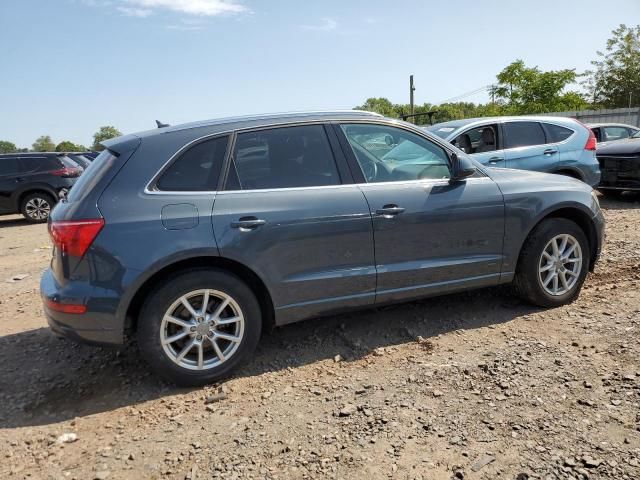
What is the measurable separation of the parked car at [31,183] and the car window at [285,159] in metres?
10.3

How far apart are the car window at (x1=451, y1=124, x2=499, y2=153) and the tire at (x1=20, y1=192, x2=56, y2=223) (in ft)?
32.3

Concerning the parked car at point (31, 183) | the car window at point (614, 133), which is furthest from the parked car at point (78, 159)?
the car window at point (614, 133)

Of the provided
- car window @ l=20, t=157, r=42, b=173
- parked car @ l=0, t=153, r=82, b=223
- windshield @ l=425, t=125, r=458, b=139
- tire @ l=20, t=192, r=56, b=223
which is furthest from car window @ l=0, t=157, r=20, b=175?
windshield @ l=425, t=125, r=458, b=139

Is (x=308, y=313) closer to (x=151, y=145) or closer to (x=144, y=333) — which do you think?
(x=144, y=333)

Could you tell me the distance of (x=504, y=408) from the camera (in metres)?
2.86

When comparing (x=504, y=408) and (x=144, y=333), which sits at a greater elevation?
(x=144, y=333)

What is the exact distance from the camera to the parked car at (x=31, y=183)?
1188 cm

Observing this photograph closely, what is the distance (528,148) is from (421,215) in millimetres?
4836

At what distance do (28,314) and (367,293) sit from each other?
134 inches

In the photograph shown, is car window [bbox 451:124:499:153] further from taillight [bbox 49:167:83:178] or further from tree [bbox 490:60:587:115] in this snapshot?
tree [bbox 490:60:587:115]

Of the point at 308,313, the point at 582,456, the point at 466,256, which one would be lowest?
the point at 582,456

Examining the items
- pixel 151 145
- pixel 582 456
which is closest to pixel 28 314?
pixel 151 145

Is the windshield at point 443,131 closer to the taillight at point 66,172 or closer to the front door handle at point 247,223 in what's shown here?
the front door handle at point 247,223

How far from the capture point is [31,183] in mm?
11977
